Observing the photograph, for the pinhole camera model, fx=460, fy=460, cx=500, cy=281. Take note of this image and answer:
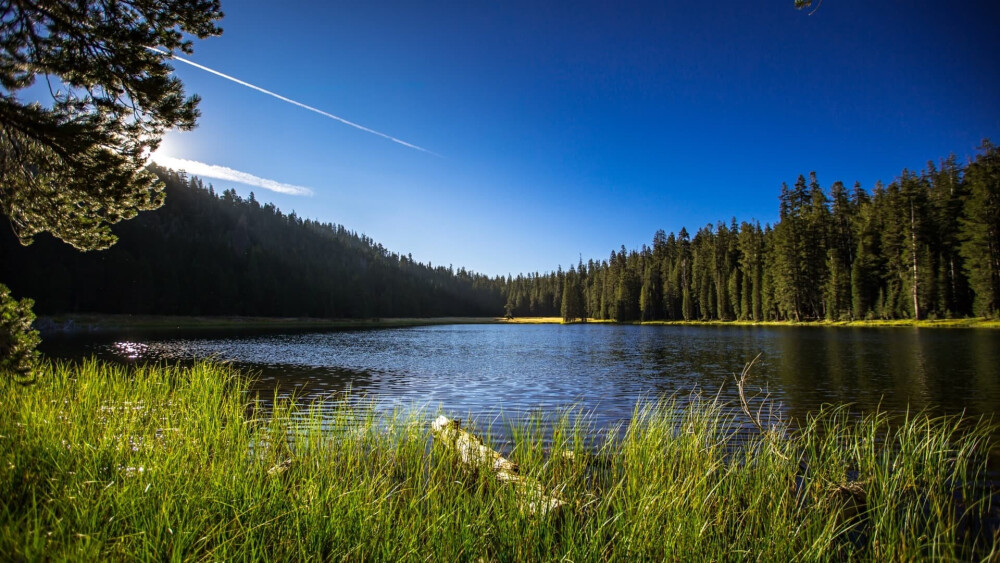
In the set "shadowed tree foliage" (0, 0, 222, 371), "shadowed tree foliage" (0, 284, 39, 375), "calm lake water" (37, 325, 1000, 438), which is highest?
"shadowed tree foliage" (0, 0, 222, 371)

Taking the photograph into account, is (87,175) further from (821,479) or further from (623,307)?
(623,307)

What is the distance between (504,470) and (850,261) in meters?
88.8

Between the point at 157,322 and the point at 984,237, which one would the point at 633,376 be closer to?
the point at 984,237

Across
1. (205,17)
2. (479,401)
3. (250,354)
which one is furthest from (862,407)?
(250,354)

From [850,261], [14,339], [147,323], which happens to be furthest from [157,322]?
[850,261]

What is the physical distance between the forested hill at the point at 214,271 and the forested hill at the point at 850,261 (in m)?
82.7

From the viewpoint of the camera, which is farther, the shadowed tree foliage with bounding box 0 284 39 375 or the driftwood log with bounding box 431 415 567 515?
the shadowed tree foliage with bounding box 0 284 39 375

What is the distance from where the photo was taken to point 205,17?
26.0 ft

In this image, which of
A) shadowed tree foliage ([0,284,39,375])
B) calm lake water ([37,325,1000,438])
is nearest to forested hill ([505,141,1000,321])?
calm lake water ([37,325,1000,438])

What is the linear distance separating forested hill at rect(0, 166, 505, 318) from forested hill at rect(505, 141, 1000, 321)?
82691 mm

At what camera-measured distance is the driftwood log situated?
4.82m

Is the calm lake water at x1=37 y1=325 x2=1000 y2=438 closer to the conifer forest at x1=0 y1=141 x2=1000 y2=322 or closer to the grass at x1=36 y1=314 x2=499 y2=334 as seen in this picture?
the conifer forest at x1=0 y1=141 x2=1000 y2=322

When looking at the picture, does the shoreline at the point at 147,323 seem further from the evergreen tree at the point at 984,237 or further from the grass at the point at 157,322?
the evergreen tree at the point at 984,237

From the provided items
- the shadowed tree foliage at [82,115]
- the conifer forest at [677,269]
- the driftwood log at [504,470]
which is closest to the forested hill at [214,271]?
the conifer forest at [677,269]
